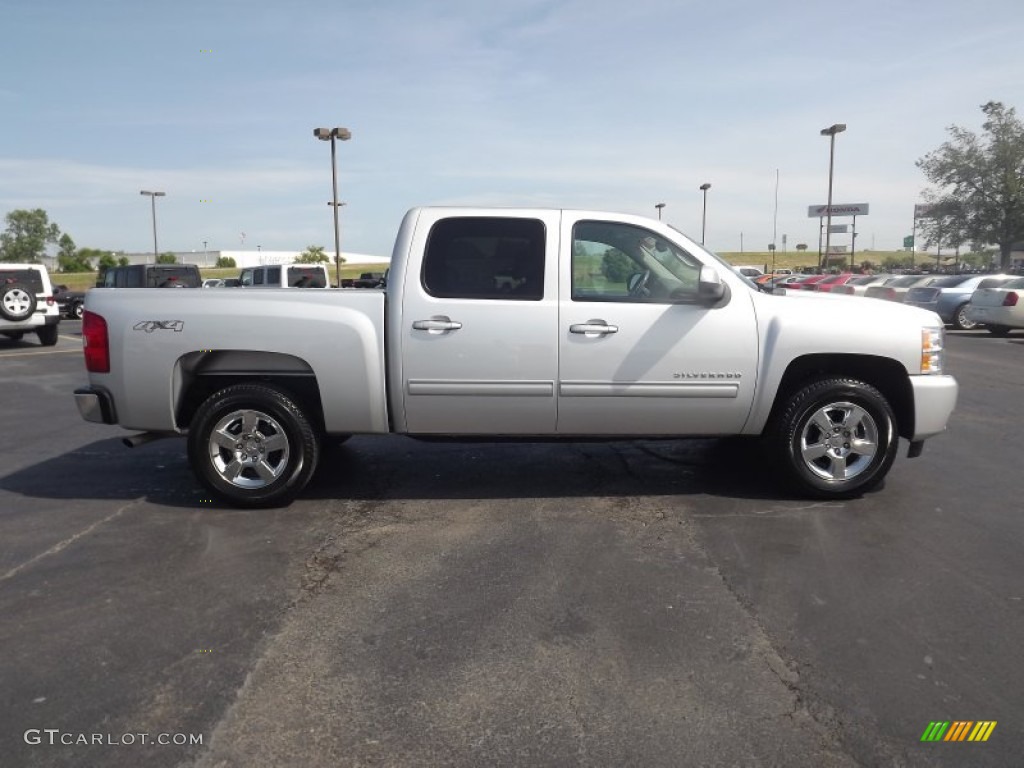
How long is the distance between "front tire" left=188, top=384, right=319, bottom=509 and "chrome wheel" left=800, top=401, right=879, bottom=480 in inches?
128

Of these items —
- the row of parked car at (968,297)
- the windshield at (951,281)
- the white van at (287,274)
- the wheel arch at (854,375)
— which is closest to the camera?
the wheel arch at (854,375)

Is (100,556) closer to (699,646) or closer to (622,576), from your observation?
(622,576)

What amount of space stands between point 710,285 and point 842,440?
1.40 m

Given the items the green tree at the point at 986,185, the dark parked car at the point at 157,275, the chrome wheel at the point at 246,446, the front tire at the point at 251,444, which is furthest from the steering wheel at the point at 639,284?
the green tree at the point at 986,185

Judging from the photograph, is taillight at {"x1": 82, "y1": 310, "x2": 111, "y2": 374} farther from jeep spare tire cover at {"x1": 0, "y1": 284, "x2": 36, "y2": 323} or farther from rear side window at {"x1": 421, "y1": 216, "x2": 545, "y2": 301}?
jeep spare tire cover at {"x1": 0, "y1": 284, "x2": 36, "y2": 323}

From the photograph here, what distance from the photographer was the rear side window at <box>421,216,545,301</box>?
5098 mm

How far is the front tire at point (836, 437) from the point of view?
204 inches

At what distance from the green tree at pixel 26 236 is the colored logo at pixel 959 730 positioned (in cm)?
11793

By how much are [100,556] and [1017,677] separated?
4.42 metres

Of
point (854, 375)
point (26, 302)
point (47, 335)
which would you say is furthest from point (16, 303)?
point (854, 375)

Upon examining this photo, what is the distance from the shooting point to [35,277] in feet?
55.0

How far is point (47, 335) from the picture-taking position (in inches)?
689

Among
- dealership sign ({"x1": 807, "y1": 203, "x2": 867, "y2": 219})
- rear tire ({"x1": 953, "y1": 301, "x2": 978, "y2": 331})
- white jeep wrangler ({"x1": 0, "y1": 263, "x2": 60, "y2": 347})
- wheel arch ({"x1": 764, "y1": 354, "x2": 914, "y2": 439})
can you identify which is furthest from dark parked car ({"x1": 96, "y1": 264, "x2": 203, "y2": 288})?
dealership sign ({"x1": 807, "y1": 203, "x2": 867, "y2": 219})

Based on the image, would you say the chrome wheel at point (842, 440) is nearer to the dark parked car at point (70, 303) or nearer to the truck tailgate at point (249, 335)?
the truck tailgate at point (249, 335)
